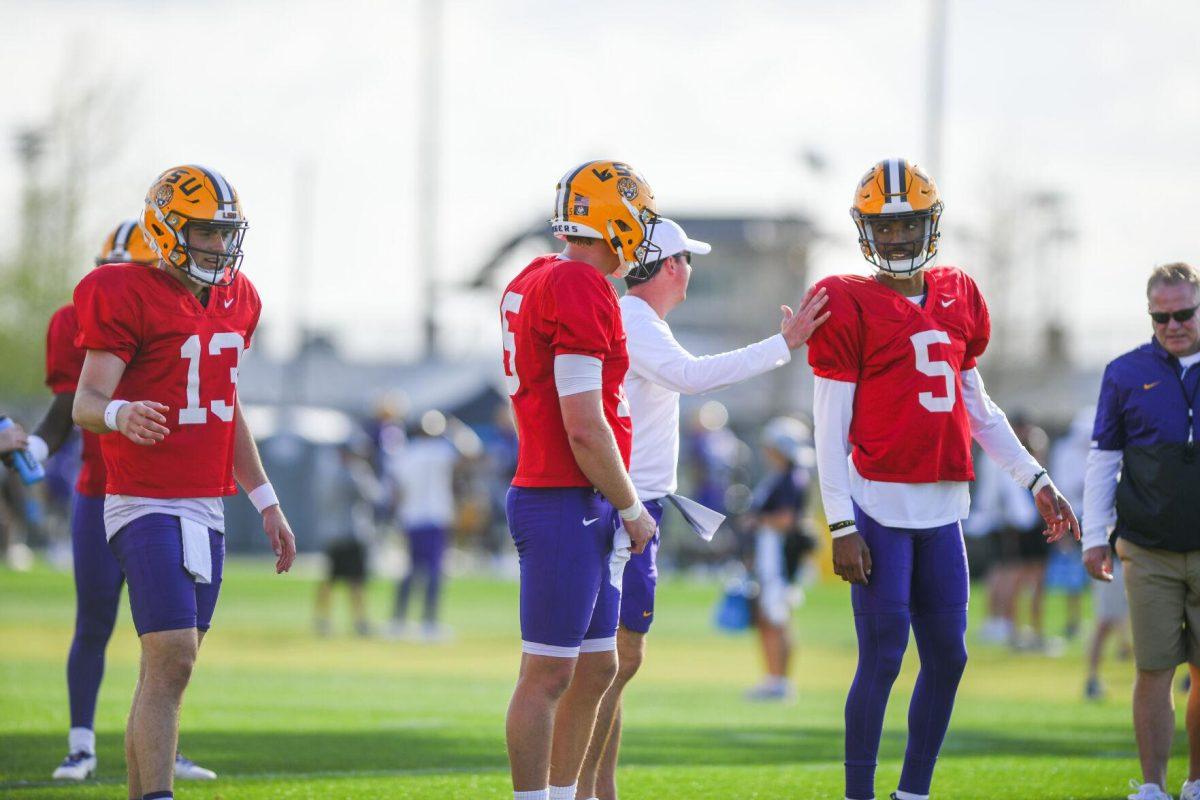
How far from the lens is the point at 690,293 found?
56312mm

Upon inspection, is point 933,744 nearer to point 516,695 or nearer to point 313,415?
point 516,695

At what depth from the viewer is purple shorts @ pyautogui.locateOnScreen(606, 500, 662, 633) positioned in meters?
6.72

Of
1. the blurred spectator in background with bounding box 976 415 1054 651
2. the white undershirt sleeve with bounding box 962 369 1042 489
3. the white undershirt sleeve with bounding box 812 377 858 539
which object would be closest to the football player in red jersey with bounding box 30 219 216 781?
the white undershirt sleeve with bounding box 812 377 858 539

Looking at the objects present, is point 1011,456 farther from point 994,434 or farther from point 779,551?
point 779,551

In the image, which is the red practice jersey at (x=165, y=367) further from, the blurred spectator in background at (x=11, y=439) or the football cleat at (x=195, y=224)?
the blurred spectator in background at (x=11, y=439)

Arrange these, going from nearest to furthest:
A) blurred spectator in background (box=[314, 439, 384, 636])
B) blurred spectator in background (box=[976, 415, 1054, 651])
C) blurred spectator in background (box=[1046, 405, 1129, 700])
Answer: blurred spectator in background (box=[1046, 405, 1129, 700]) < blurred spectator in background (box=[976, 415, 1054, 651]) < blurred spectator in background (box=[314, 439, 384, 636])

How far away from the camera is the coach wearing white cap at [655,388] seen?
6371 millimetres

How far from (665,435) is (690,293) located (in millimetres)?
49610

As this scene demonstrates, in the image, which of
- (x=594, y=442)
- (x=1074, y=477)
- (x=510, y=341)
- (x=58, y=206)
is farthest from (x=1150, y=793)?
(x=58, y=206)

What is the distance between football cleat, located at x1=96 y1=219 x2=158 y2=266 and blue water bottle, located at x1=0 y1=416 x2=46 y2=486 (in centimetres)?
140

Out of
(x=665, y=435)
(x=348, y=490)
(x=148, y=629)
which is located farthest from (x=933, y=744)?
(x=348, y=490)

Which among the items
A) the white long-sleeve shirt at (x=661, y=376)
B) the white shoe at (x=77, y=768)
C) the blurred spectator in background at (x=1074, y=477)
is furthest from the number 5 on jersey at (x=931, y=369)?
the blurred spectator in background at (x=1074, y=477)

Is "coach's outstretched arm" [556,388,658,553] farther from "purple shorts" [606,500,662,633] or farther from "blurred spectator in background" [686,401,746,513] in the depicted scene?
"blurred spectator in background" [686,401,746,513]

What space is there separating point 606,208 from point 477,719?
600 cm
